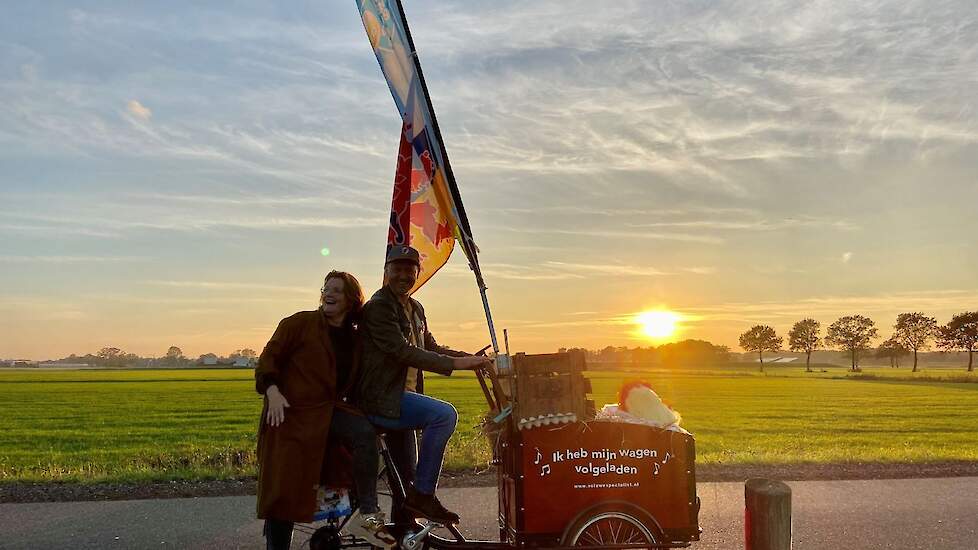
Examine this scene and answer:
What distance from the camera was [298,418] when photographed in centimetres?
495

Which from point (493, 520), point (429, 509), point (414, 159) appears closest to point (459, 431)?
point (493, 520)

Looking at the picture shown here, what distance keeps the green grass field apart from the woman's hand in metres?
1.82

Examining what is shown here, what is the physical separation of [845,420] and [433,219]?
26.2 m

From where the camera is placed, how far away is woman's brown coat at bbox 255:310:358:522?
495cm

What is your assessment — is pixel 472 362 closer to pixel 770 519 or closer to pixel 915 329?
pixel 770 519

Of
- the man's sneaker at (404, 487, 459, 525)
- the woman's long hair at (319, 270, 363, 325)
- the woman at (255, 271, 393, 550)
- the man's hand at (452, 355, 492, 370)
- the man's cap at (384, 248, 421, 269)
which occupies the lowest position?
the man's sneaker at (404, 487, 459, 525)

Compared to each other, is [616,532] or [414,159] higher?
[414,159]

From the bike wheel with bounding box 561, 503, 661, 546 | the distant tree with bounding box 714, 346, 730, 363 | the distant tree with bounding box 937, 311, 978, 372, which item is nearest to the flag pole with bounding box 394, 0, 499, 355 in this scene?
the bike wheel with bounding box 561, 503, 661, 546

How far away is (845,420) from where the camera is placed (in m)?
28.0

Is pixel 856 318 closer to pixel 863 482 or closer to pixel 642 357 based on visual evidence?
pixel 642 357

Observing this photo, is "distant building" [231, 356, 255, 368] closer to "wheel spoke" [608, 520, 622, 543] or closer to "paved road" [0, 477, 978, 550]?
"paved road" [0, 477, 978, 550]

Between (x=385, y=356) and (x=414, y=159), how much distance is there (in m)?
1.61

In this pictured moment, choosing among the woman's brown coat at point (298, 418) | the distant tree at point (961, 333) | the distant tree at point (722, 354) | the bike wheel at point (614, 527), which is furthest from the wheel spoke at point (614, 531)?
the distant tree at point (961, 333)

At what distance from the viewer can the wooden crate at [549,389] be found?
492 centimetres
